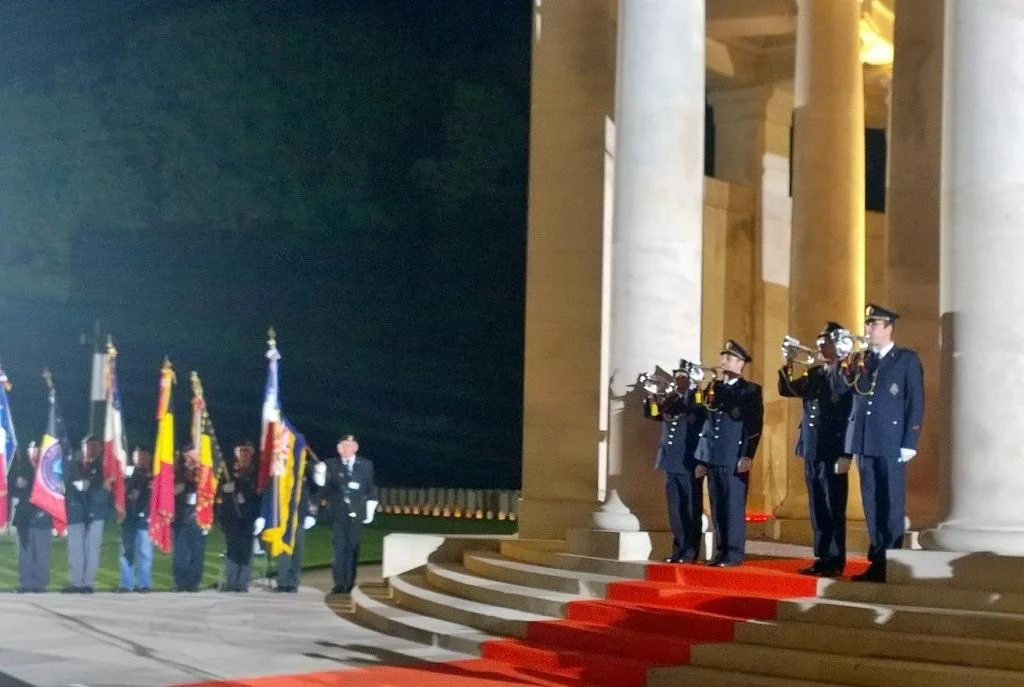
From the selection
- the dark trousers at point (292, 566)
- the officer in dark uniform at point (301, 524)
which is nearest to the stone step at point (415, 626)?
the officer in dark uniform at point (301, 524)

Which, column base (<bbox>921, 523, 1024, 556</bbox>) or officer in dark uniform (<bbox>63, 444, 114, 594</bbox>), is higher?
column base (<bbox>921, 523, 1024, 556</bbox>)

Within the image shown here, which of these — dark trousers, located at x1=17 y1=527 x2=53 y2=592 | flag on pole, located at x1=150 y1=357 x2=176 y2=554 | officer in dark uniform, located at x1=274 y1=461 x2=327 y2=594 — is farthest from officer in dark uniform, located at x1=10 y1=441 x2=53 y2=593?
officer in dark uniform, located at x1=274 y1=461 x2=327 y2=594

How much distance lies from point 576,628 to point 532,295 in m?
14.4

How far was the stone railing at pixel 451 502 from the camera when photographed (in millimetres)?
70250

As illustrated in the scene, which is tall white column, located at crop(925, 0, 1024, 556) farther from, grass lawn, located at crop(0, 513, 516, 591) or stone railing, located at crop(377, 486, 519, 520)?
stone railing, located at crop(377, 486, 519, 520)

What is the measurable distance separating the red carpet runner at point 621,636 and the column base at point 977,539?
2.18 metres

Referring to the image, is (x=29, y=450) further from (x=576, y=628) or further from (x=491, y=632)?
(x=576, y=628)

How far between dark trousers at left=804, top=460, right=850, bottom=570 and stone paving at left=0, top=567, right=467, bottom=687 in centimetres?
642

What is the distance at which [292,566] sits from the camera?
1443 inches

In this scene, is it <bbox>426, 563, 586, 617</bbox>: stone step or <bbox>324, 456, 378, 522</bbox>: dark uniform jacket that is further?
<bbox>324, 456, 378, 522</bbox>: dark uniform jacket

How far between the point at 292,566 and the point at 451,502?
1487 inches

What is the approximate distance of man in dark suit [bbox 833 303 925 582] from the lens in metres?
20.3

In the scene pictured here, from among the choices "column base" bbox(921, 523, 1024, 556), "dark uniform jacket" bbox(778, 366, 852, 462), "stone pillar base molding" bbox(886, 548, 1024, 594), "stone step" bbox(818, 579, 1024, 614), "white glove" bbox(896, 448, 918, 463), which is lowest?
"stone step" bbox(818, 579, 1024, 614)

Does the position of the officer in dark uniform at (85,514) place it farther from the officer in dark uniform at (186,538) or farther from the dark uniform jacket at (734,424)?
the dark uniform jacket at (734,424)
